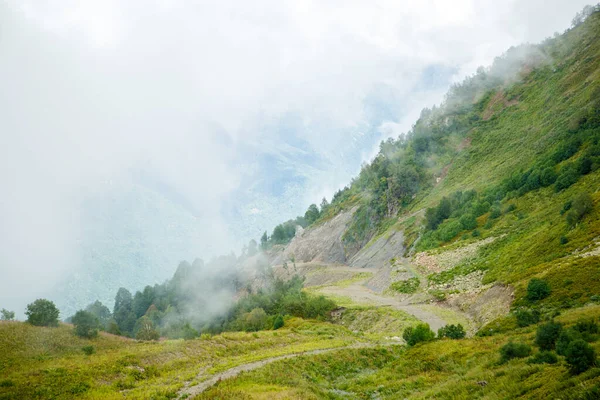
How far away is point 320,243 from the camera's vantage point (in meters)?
166

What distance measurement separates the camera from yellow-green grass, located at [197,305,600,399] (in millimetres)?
12648

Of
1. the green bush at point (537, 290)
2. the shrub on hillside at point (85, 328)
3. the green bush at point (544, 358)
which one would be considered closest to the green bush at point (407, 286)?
the green bush at point (537, 290)

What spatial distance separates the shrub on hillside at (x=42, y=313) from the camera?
30247 millimetres

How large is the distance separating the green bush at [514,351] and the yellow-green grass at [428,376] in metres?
0.46

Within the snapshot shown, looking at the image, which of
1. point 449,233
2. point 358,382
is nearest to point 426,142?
point 449,233

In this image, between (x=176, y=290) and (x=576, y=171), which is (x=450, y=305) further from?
(x=176, y=290)

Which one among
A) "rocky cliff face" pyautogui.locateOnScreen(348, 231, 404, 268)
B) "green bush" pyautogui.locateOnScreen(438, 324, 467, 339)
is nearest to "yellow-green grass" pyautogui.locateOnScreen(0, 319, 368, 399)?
"green bush" pyautogui.locateOnScreen(438, 324, 467, 339)

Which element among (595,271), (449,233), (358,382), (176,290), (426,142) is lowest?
(358,382)

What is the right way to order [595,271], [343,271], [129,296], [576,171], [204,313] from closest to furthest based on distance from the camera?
[595,271] < [576,171] < [343,271] < [204,313] < [129,296]

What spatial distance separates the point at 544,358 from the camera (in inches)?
579

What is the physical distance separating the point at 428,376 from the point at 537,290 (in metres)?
17.8

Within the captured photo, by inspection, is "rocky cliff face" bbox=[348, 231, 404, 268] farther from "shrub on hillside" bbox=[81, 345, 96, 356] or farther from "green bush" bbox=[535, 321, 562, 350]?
"green bush" bbox=[535, 321, 562, 350]

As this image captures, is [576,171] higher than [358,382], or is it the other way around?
[576,171]

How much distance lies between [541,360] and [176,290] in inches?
8157
